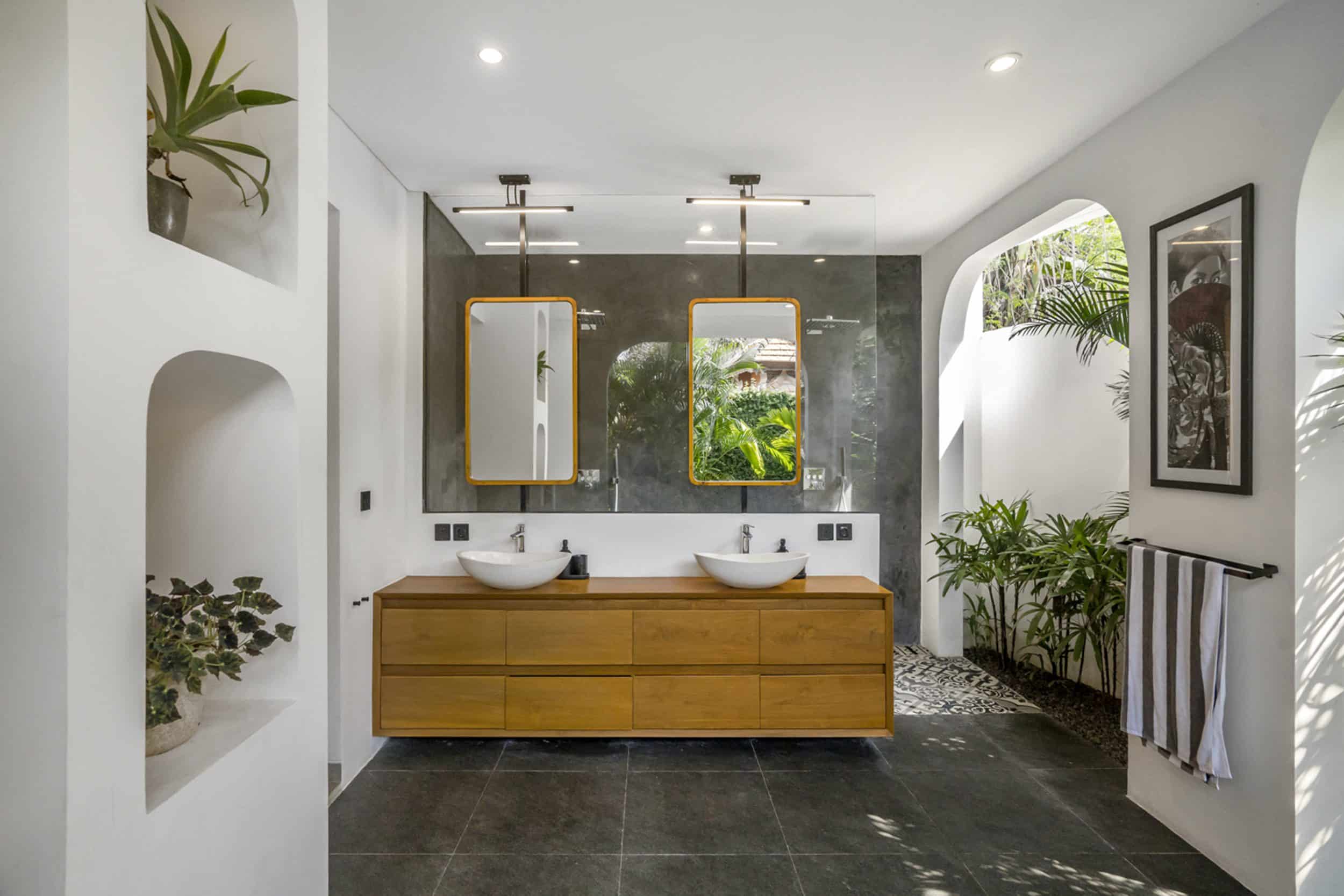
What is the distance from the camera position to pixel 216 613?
1.25 metres

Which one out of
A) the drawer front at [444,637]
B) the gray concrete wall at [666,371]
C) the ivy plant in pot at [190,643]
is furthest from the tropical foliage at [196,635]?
the gray concrete wall at [666,371]

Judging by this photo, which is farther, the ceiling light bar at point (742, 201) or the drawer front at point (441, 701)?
the ceiling light bar at point (742, 201)

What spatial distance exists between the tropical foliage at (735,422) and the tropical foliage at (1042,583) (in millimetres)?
1302

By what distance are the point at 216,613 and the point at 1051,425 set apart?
14.1ft

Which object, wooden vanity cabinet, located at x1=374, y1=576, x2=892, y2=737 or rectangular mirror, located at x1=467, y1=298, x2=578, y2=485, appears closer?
wooden vanity cabinet, located at x1=374, y1=576, x2=892, y2=737

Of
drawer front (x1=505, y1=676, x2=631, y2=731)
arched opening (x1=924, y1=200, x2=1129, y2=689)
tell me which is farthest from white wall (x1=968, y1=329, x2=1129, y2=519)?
Answer: drawer front (x1=505, y1=676, x2=631, y2=731)

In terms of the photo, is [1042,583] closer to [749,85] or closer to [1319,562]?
[1319,562]

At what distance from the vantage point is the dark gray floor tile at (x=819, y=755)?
2.88m

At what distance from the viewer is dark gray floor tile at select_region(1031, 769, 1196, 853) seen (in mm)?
2293

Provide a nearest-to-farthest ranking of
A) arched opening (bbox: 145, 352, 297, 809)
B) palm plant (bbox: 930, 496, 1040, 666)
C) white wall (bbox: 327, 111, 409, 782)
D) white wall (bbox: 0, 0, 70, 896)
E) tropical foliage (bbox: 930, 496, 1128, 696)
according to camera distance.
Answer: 1. white wall (bbox: 0, 0, 70, 896)
2. arched opening (bbox: 145, 352, 297, 809)
3. white wall (bbox: 327, 111, 409, 782)
4. tropical foliage (bbox: 930, 496, 1128, 696)
5. palm plant (bbox: 930, 496, 1040, 666)

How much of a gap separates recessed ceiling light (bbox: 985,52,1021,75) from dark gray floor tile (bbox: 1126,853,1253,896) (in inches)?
108

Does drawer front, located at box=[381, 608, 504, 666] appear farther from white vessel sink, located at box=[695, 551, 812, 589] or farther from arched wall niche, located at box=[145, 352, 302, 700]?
arched wall niche, located at box=[145, 352, 302, 700]

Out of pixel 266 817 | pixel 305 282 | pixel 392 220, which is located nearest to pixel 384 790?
pixel 266 817

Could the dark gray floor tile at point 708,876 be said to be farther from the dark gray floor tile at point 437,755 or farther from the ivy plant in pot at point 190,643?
the ivy plant in pot at point 190,643
